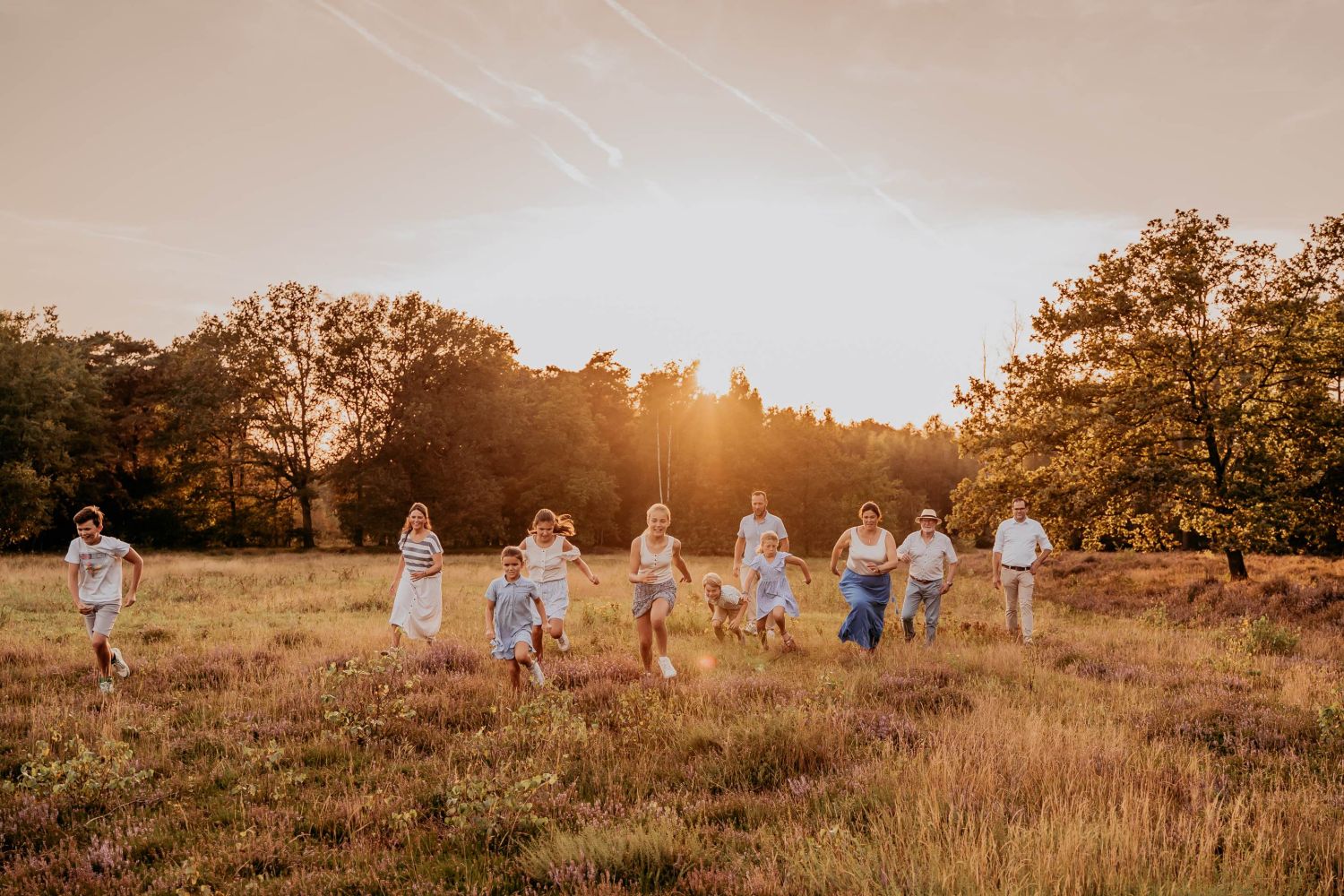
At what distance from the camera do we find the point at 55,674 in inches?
369

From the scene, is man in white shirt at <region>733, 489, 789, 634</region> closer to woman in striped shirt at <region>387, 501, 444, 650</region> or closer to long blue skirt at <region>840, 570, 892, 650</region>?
long blue skirt at <region>840, 570, 892, 650</region>

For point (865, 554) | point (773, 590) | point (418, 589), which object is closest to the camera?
point (865, 554)

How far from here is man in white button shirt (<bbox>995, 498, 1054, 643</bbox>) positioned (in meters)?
12.6

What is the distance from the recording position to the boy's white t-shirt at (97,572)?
934 centimetres

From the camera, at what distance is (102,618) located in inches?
364

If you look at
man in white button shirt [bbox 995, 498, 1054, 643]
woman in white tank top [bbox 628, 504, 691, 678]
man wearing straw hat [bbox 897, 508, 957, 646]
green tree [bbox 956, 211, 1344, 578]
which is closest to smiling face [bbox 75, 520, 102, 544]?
woman in white tank top [bbox 628, 504, 691, 678]

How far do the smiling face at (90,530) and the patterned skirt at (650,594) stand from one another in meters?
6.32

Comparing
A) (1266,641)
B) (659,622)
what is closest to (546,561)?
(659,622)

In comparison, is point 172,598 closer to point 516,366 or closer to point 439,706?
point 439,706

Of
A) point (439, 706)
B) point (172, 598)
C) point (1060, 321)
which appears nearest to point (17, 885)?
point (439, 706)

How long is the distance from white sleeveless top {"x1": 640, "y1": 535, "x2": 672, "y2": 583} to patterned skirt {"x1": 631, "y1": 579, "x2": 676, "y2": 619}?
0.09m

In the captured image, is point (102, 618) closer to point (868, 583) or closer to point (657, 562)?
point (657, 562)

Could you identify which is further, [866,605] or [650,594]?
[866,605]

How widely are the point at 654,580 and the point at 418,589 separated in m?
3.93
